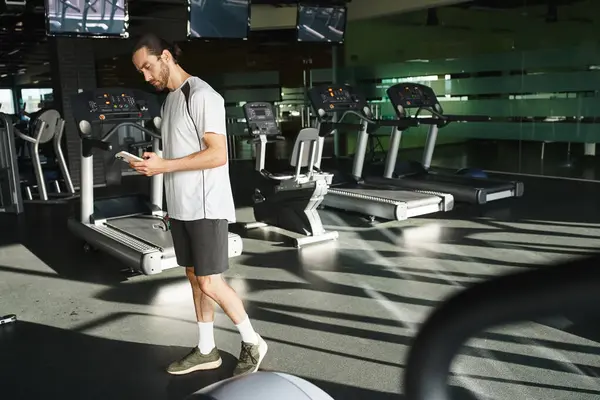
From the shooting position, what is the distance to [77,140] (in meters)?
8.70

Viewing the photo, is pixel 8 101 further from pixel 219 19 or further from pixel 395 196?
pixel 395 196

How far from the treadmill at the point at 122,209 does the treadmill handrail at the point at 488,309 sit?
357 centimetres

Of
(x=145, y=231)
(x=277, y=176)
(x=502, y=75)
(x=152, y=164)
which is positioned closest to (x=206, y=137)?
(x=152, y=164)

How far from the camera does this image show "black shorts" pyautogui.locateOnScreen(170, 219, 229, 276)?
2.45m

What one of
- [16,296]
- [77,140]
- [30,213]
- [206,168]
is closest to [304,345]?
[206,168]

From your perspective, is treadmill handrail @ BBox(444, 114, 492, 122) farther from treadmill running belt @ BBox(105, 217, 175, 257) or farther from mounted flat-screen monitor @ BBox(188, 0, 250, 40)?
treadmill running belt @ BBox(105, 217, 175, 257)

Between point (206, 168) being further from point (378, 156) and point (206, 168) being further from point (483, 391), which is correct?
point (378, 156)

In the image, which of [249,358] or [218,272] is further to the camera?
[249,358]

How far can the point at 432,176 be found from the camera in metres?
7.03

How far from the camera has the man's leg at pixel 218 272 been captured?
96.9 inches

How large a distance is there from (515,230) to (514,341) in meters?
2.51

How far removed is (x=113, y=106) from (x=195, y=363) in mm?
2760

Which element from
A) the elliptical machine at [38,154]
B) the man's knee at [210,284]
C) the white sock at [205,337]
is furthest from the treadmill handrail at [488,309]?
the elliptical machine at [38,154]

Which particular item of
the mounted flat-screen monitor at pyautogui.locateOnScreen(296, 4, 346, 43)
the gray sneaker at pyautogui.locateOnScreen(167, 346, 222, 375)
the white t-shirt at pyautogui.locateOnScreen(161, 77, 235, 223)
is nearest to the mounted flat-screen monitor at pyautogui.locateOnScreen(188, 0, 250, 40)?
the mounted flat-screen monitor at pyautogui.locateOnScreen(296, 4, 346, 43)
